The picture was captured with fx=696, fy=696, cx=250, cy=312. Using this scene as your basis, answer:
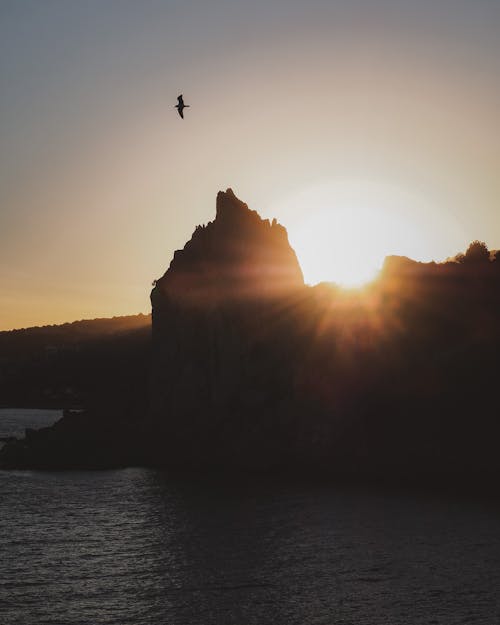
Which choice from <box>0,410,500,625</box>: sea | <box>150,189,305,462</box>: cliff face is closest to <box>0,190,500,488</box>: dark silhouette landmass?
<box>150,189,305,462</box>: cliff face

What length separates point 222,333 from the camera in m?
104

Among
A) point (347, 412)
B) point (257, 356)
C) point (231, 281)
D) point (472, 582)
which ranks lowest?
point (472, 582)

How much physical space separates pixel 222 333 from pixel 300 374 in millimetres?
16603

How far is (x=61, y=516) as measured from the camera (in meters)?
63.0

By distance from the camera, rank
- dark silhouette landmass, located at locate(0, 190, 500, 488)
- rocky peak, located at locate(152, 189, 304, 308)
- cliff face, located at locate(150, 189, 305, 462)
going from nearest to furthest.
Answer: dark silhouette landmass, located at locate(0, 190, 500, 488), cliff face, located at locate(150, 189, 305, 462), rocky peak, located at locate(152, 189, 304, 308)

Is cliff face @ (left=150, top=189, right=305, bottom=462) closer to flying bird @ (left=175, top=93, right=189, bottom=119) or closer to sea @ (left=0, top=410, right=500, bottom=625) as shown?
sea @ (left=0, top=410, right=500, bottom=625)

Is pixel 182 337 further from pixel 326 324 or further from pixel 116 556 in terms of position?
pixel 116 556

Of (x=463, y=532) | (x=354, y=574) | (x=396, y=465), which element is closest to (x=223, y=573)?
(x=354, y=574)

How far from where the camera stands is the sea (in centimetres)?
3875

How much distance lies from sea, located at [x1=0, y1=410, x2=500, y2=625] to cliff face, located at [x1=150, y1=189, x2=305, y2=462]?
21315mm

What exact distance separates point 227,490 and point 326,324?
30083 mm

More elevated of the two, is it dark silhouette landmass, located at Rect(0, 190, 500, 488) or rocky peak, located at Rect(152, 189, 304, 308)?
rocky peak, located at Rect(152, 189, 304, 308)

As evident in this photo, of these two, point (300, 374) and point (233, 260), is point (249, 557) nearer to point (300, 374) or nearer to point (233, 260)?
point (300, 374)

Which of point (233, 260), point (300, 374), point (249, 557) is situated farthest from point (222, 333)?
point (249, 557)
